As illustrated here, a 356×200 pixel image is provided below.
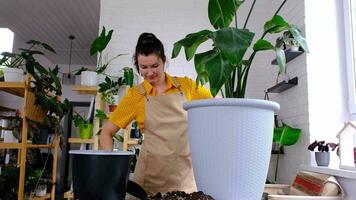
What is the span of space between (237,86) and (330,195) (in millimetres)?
1255

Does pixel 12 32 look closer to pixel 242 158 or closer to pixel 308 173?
pixel 308 173

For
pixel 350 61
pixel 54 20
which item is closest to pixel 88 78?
pixel 54 20

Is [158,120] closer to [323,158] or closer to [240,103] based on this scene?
[240,103]

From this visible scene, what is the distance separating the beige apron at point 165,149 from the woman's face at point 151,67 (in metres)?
0.07

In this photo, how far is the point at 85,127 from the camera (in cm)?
320

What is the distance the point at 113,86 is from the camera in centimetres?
325

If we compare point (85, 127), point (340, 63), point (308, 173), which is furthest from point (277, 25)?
point (85, 127)

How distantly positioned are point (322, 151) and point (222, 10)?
5.26ft

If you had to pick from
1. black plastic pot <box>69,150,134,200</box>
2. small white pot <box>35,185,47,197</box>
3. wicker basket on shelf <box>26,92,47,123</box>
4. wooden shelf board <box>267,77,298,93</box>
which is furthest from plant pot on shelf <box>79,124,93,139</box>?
black plastic pot <box>69,150,134,200</box>

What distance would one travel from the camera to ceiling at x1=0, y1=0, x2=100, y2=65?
4477 millimetres

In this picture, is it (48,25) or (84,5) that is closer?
(84,5)

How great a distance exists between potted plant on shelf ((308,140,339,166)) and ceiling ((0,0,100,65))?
11.5 feet

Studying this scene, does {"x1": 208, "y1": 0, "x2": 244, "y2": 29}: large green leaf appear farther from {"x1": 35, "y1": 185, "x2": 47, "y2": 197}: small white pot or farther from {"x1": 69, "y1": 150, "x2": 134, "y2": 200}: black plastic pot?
{"x1": 35, "y1": 185, "x2": 47, "y2": 197}: small white pot

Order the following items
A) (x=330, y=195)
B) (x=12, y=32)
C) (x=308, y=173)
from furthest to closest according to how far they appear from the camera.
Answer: (x=12, y=32) < (x=308, y=173) < (x=330, y=195)
